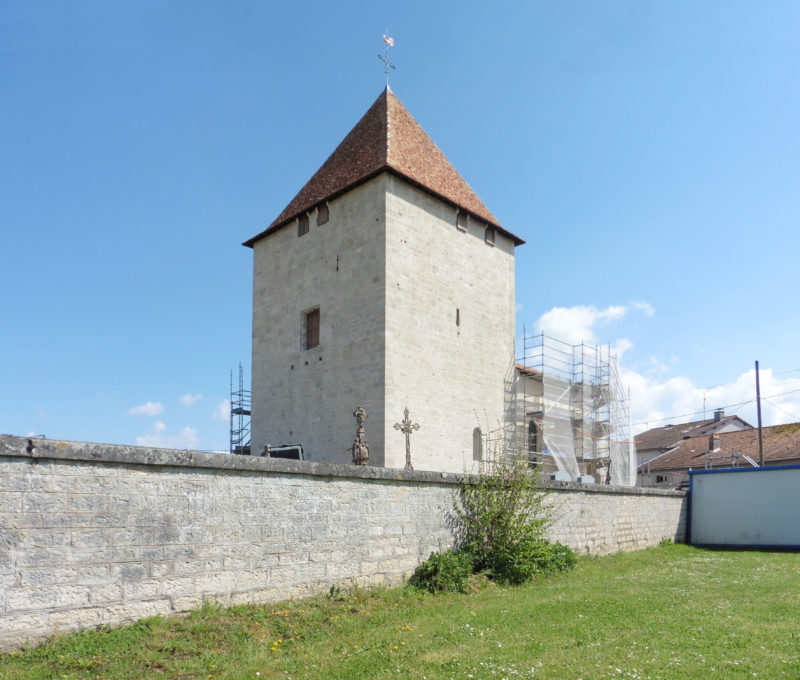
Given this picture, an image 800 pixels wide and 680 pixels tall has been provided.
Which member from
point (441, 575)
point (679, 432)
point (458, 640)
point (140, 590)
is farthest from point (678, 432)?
point (140, 590)

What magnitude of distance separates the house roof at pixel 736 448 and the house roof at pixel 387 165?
16.5 metres

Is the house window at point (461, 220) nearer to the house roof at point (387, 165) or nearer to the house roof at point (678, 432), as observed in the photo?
the house roof at point (387, 165)

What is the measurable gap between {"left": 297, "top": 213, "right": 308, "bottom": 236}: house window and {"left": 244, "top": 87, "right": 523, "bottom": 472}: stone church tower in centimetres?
8

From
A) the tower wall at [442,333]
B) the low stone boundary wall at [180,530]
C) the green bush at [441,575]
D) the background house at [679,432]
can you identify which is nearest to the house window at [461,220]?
the tower wall at [442,333]

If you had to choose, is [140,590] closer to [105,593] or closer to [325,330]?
[105,593]

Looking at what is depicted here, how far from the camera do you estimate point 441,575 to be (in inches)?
370

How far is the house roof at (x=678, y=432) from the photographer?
131ft

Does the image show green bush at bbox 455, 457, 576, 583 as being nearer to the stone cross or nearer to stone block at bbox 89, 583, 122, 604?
stone block at bbox 89, 583, 122, 604

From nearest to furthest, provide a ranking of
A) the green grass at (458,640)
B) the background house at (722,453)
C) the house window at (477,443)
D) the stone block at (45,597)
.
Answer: the green grass at (458,640) < the stone block at (45,597) < the house window at (477,443) < the background house at (722,453)

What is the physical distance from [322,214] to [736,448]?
23.8 m

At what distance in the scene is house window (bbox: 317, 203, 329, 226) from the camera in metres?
21.0

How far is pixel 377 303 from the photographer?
18.4 meters

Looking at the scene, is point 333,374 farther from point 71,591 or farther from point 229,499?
point 71,591

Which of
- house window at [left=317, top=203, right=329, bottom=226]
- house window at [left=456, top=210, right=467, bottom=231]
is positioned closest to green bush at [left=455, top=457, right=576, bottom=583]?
house window at [left=456, top=210, right=467, bottom=231]
